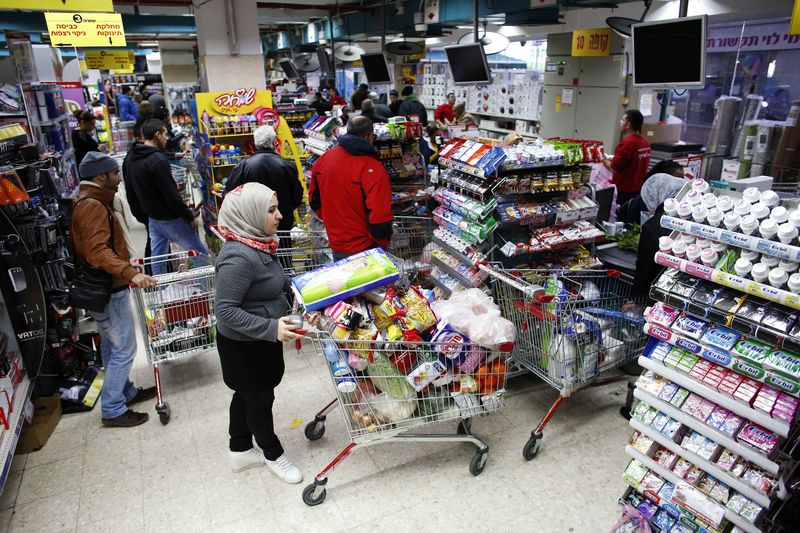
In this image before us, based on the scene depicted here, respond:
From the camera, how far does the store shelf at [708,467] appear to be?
217 centimetres

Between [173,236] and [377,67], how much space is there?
6.25m

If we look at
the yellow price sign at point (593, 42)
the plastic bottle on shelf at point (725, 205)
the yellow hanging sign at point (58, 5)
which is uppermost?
the yellow hanging sign at point (58, 5)

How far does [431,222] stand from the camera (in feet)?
18.1

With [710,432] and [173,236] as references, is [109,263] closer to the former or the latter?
[173,236]

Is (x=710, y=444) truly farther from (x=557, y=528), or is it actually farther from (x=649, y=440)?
(x=557, y=528)

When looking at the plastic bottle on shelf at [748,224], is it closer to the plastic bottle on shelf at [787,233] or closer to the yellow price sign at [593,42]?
the plastic bottle on shelf at [787,233]

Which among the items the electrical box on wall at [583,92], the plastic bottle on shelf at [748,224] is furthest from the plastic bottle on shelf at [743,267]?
the electrical box on wall at [583,92]

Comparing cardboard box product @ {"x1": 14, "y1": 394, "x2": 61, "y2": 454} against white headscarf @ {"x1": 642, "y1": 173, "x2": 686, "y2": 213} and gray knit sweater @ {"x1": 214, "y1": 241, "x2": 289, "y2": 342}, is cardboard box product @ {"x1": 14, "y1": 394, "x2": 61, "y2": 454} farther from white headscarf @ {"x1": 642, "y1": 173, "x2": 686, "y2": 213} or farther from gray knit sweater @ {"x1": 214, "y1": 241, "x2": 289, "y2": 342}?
white headscarf @ {"x1": 642, "y1": 173, "x2": 686, "y2": 213}

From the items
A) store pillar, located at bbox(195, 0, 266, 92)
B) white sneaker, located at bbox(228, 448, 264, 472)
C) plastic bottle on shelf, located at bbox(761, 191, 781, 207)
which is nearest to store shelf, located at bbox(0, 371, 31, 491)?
white sneaker, located at bbox(228, 448, 264, 472)

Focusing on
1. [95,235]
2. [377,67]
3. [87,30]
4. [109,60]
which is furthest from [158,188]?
[109,60]

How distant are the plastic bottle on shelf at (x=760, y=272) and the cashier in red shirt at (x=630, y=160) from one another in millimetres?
4194

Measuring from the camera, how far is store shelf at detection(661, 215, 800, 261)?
78.6 inches

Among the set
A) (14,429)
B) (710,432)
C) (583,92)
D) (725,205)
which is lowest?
(14,429)

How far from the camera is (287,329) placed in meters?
2.60
